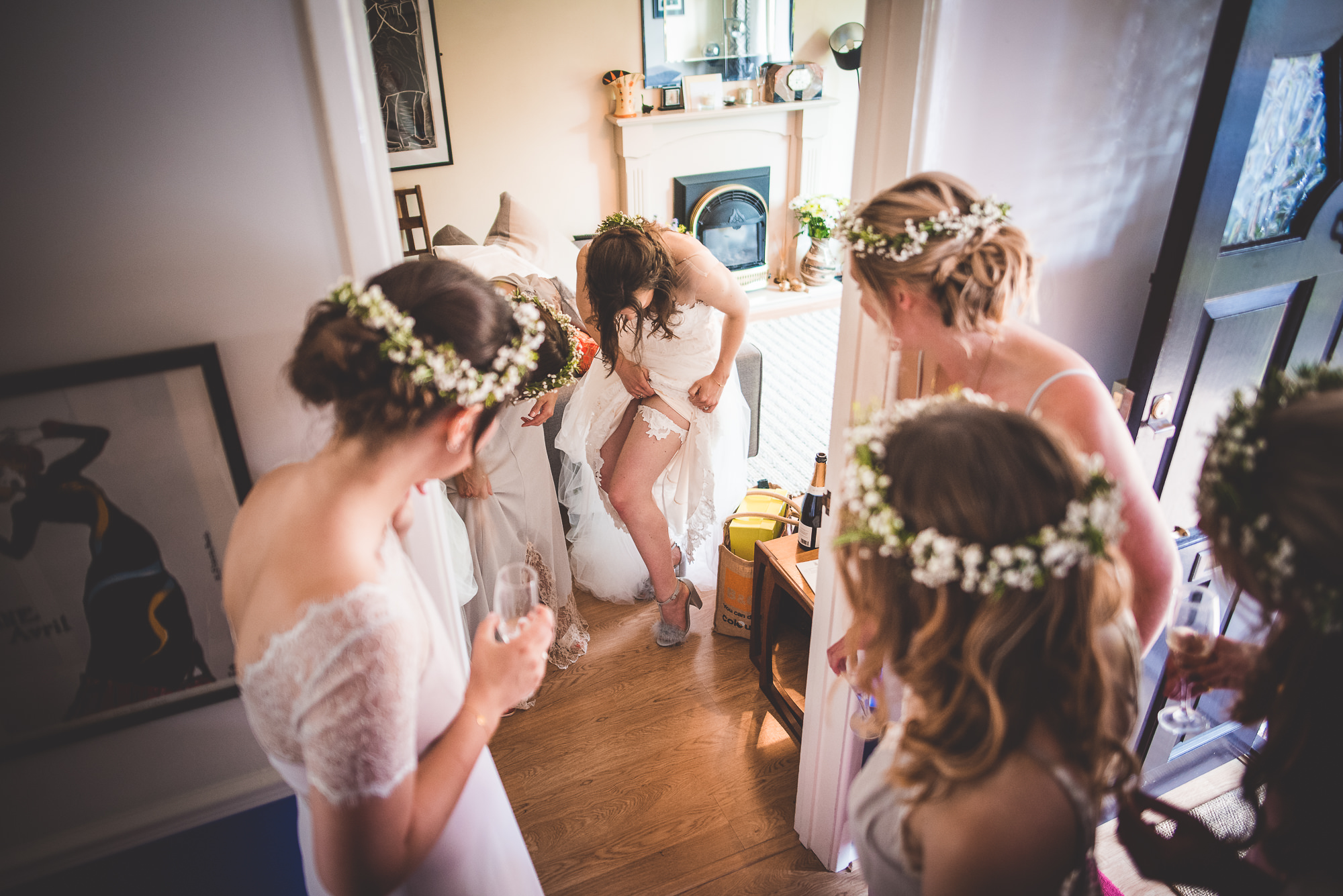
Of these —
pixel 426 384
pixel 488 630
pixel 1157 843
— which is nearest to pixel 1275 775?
pixel 1157 843

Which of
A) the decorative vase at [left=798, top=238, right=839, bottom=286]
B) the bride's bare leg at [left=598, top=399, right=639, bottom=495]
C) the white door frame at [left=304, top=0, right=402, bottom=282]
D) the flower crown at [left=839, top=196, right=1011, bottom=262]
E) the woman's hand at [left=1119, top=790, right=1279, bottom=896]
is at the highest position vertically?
the white door frame at [left=304, top=0, right=402, bottom=282]

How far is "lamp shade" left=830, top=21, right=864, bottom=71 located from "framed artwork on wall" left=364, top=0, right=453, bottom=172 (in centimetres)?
293

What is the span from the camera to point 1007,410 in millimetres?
900

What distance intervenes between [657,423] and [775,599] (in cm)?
73

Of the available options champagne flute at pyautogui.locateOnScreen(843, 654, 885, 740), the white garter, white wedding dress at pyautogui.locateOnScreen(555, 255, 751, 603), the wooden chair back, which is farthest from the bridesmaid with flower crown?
the wooden chair back

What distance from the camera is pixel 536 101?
5.38 m

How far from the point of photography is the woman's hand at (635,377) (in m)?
2.62

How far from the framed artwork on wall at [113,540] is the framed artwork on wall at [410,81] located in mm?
4358

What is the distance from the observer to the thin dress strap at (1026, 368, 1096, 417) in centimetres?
135

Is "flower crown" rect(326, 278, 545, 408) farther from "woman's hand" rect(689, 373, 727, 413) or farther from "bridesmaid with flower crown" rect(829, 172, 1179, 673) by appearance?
"woman's hand" rect(689, 373, 727, 413)

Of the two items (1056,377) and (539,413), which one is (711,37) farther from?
(1056,377)

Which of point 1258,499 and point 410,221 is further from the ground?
point 1258,499

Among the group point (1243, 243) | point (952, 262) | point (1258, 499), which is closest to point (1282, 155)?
point (1243, 243)

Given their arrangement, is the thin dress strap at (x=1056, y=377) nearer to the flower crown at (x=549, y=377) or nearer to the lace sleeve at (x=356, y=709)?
the flower crown at (x=549, y=377)
